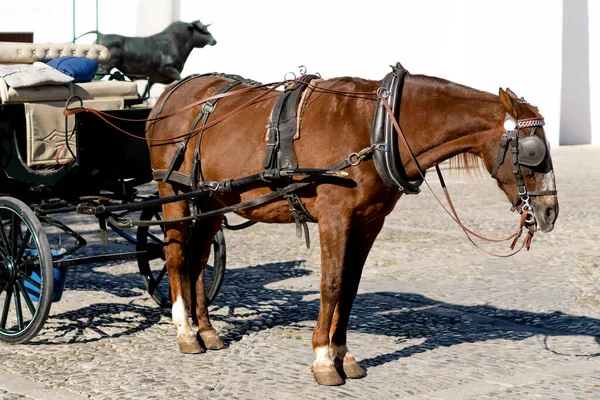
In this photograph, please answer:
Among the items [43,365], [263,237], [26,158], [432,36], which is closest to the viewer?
[43,365]

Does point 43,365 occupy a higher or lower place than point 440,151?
lower

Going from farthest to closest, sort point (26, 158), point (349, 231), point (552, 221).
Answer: point (26, 158), point (349, 231), point (552, 221)

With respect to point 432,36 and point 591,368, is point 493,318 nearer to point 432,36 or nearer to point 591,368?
point 591,368

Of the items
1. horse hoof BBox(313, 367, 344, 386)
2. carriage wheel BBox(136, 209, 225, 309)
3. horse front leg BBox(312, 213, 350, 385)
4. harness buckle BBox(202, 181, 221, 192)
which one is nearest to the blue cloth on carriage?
carriage wheel BBox(136, 209, 225, 309)

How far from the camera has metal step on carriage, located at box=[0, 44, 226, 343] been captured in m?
5.67

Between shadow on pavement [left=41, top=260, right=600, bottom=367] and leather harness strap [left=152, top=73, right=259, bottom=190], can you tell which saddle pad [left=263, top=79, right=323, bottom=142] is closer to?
leather harness strap [left=152, top=73, right=259, bottom=190]

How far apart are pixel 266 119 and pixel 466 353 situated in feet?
5.55

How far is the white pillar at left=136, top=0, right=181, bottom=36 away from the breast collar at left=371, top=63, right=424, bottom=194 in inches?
601

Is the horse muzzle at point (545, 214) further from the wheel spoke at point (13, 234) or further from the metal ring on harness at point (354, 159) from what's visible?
the wheel spoke at point (13, 234)

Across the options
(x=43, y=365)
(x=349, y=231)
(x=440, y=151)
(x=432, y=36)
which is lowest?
(x=43, y=365)

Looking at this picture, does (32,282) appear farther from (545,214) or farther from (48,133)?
(545,214)

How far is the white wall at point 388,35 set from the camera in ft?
60.8

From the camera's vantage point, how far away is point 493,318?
621 centimetres

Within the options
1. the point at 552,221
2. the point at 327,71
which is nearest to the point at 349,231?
the point at 552,221
